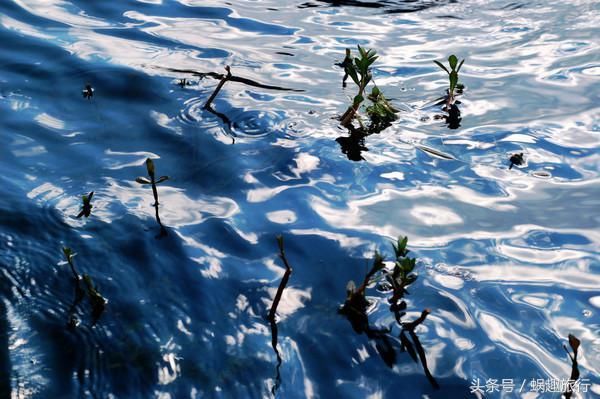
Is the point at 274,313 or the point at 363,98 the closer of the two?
the point at 274,313

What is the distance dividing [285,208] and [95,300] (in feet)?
3.87

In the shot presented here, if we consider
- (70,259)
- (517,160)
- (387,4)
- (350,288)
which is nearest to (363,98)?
(517,160)

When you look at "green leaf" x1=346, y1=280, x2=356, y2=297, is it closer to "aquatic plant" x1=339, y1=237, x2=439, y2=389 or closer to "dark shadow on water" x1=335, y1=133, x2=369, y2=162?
"aquatic plant" x1=339, y1=237, x2=439, y2=389

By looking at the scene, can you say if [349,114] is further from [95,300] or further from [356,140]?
[95,300]

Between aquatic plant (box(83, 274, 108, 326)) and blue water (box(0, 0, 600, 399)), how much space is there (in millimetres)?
38

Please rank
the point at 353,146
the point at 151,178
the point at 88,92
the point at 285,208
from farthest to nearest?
the point at 88,92, the point at 353,146, the point at 285,208, the point at 151,178

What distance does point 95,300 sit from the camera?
3.06 m

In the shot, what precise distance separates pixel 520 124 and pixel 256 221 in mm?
2018

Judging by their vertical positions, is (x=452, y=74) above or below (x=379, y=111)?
above

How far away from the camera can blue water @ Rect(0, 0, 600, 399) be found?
2.89 meters

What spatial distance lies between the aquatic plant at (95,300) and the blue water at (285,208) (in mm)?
38

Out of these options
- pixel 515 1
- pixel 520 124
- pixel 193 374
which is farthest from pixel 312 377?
pixel 515 1

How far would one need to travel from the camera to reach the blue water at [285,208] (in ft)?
9.50

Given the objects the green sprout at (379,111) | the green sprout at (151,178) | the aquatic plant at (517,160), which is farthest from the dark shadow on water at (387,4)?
the green sprout at (151,178)
